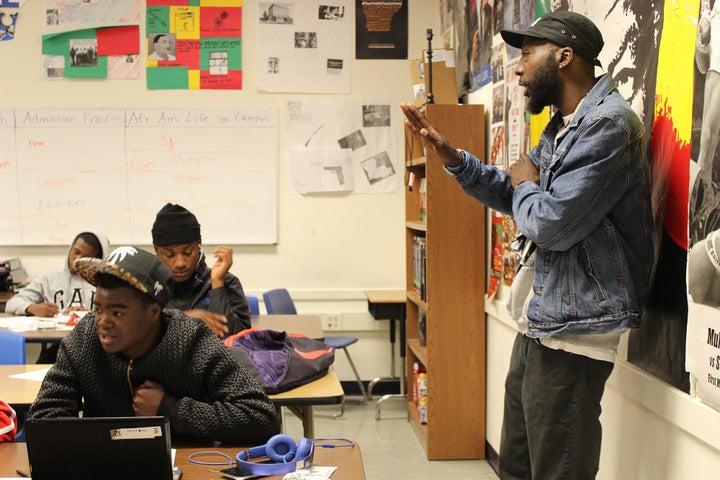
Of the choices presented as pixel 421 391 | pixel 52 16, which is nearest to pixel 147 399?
pixel 421 391

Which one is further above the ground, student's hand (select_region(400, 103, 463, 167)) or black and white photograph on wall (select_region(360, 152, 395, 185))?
student's hand (select_region(400, 103, 463, 167))

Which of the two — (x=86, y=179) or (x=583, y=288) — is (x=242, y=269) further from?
(x=583, y=288)

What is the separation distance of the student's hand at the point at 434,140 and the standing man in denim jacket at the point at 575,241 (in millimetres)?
210

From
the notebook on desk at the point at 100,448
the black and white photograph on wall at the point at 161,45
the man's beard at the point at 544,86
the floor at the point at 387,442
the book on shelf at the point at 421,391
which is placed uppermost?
the black and white photograph on wall at the point at 161,45

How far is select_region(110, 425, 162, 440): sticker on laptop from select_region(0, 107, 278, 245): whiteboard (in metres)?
3.70

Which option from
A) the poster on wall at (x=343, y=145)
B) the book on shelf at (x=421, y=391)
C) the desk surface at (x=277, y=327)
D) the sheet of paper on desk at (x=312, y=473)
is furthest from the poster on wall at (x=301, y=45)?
the sheet of paper on desk at (x=312, y=473)

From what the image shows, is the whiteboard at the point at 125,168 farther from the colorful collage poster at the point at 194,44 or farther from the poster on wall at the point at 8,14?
the poster on wall at the point at 8,14

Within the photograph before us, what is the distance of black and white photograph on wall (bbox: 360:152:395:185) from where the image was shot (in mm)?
5082

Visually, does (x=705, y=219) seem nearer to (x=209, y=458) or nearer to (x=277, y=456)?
(x=277, y=456)

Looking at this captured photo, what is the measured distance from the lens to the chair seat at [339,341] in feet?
14.9

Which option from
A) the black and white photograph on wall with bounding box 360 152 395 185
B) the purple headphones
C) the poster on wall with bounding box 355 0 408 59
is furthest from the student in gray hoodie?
the purple headphones

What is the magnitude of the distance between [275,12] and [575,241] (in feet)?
12.2

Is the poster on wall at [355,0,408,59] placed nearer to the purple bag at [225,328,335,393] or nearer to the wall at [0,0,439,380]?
the wall at [0,0,439,380]

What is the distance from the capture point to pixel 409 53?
16.6 ft
